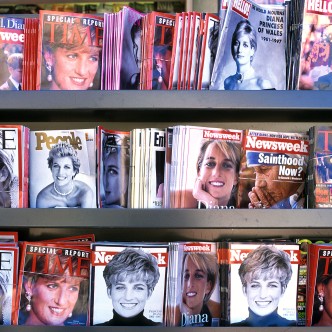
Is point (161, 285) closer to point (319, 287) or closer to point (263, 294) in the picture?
point (263, 294)

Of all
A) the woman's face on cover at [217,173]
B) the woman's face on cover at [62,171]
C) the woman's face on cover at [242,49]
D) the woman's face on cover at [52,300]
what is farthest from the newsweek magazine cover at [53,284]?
the woman's face on cover at [242,49]

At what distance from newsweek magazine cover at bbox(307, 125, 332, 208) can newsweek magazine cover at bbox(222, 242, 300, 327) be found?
19 centimetres

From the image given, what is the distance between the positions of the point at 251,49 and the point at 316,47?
211 millimetres

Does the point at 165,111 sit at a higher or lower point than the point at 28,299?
higher

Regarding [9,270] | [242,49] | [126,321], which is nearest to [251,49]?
[242,49]

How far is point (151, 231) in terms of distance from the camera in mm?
2230

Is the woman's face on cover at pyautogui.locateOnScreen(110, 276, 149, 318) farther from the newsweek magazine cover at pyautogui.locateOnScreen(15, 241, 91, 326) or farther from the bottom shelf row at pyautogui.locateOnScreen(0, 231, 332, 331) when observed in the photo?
the newsweek magazine cover at pyautogui.locateOnScreen(15, 241, 91, 326)

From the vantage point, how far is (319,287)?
1.95 m

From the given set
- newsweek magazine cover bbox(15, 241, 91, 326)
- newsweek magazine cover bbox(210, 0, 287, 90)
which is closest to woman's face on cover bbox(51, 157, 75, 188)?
newsweek magazine cover bbox(15, 241, 91, 326)

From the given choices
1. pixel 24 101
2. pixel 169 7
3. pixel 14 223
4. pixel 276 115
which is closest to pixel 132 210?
pixel 14 223

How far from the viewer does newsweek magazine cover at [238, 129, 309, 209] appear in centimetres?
197

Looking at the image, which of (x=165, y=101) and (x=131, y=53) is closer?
(x=165, y=101)

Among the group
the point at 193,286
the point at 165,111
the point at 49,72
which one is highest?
the point at 49,72

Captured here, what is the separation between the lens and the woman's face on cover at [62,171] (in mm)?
1982
